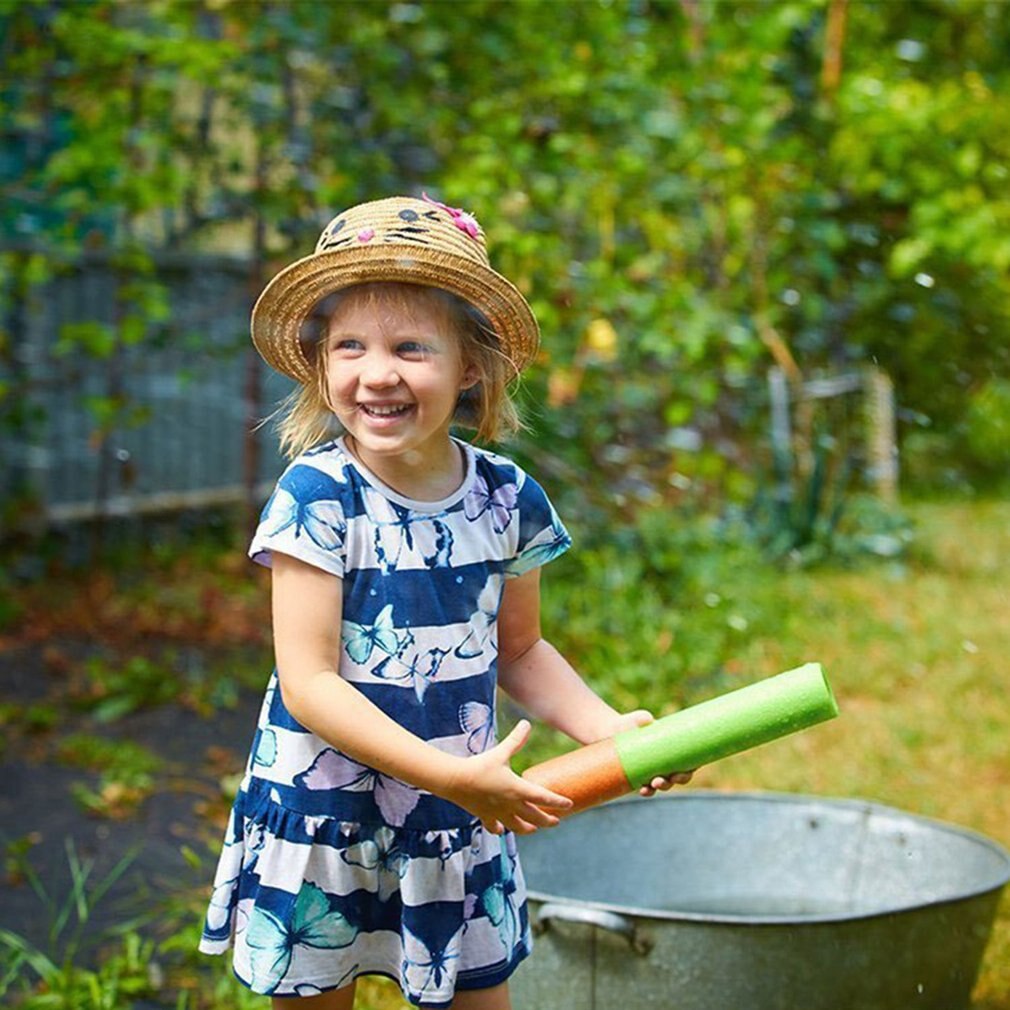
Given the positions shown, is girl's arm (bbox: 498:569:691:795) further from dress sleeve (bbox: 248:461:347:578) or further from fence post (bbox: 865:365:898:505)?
fence post (bbox: 865:365:898:505)

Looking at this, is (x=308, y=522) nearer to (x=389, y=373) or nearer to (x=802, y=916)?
(x=389, y=373)

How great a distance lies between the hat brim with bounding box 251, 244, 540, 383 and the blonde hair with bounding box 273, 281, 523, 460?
0.04 feet

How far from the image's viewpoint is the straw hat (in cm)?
164

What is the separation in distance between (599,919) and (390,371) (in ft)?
2.64

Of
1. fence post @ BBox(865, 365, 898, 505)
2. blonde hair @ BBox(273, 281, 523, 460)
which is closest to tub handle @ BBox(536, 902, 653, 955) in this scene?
blonde hair @ BBox(273, 281, 523, 460)

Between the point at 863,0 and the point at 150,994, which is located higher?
the point at 150,994

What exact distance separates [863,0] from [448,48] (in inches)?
123

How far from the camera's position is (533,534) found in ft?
5.98

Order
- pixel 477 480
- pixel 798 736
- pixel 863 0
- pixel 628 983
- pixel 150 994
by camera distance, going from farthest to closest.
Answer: pixel 863 0, pixel 798 736, pixel 150 994, pixel 628 983, pixel 477 480

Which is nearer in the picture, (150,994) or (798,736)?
(150,994)

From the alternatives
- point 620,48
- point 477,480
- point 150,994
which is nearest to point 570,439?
point 620,48

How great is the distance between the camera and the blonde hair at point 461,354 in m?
1.68

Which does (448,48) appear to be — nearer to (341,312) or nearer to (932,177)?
(932,177)

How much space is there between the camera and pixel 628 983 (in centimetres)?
211
